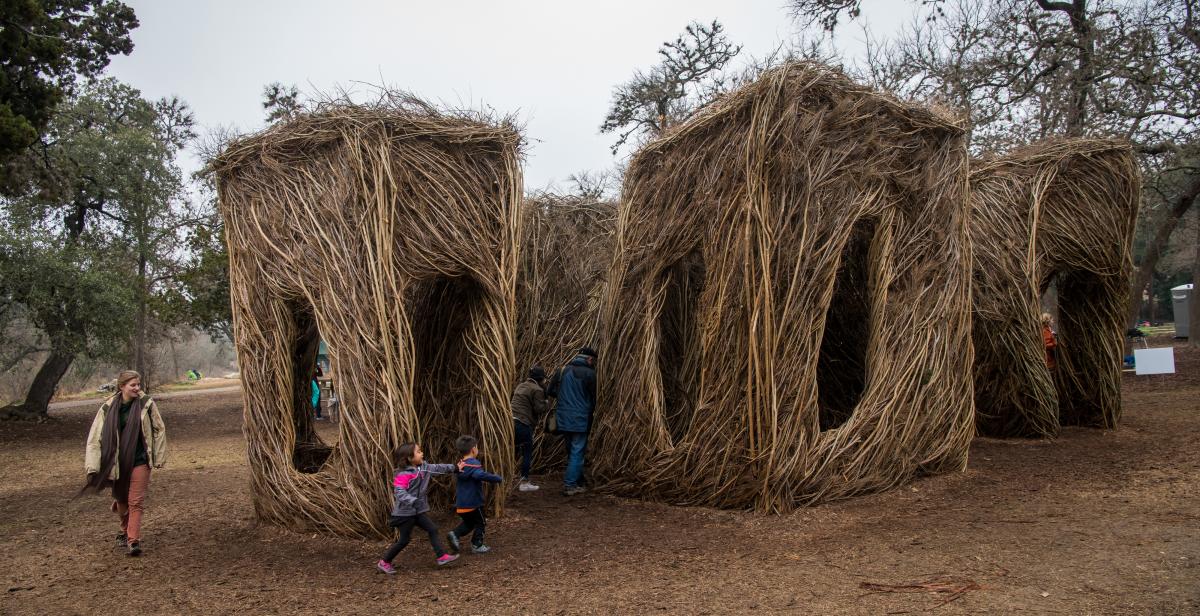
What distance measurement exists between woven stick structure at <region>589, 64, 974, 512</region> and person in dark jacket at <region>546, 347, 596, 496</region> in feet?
0.51

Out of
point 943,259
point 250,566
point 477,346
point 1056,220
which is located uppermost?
point 1056,220

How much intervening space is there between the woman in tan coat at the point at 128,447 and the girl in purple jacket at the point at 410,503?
2033 mm

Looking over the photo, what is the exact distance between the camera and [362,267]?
658 cm

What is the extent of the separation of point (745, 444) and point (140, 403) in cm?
495

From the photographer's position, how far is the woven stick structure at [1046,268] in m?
9.71

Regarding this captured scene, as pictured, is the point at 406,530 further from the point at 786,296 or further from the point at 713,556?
the point at 786,296

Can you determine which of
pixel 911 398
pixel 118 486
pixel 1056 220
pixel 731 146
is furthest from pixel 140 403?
pixel 1056 220

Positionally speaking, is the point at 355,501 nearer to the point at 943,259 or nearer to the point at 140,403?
the point at 140,403

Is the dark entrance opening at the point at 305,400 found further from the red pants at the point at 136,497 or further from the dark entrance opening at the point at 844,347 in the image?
the dark entrance opening at the point at 844,347

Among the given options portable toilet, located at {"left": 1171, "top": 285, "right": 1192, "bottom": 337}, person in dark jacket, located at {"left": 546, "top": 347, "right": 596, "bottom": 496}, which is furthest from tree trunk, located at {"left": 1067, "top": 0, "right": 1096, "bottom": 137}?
portable toilet, located at {"left": 1171, "top": 285, "right": 1192, "bottom": 337}

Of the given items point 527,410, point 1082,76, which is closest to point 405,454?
point 527,410

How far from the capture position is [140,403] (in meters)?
6.54

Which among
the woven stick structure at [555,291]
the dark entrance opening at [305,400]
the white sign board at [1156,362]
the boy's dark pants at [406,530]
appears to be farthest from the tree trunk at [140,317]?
the white sign board at [1156,362]

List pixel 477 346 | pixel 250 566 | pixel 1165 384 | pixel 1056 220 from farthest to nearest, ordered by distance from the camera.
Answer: pixel 1165 384 < pixel 1056 220 < pixel 477 346 < pixel 250 566
